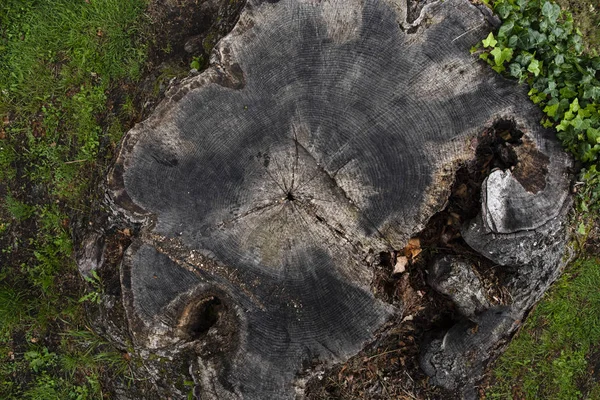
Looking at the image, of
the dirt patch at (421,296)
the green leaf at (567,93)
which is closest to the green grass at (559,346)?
the dirt patch at (421,296)

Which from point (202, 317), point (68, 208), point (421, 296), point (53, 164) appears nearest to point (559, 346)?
point (421, 296)

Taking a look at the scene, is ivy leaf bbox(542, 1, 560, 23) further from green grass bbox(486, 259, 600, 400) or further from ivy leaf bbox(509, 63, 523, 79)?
green grass bbox(486, 259, 600, 400)

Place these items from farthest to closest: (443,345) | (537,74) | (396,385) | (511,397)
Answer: (511,397), (396,385), (443,345), (537,74)

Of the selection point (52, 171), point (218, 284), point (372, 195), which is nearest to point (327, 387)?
point (218, 284)

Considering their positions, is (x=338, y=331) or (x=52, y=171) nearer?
(x=338, y=331)

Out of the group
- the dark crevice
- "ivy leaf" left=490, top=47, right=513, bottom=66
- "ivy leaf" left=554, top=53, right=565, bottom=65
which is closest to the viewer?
"ivy leaf" left=490, top=47, right=513, bottom=66

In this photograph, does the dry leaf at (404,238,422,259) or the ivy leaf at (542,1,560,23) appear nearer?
the ivy leaf at (542,1,560,23)

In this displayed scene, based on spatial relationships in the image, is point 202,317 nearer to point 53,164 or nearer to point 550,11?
point 53,164

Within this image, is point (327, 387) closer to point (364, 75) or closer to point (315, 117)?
point (315, 117)

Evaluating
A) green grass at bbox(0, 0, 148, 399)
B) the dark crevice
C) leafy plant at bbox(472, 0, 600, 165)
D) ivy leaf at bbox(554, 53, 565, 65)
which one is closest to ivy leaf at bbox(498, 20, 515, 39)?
leafy plant at bbox(472, 0, 600, 165)
